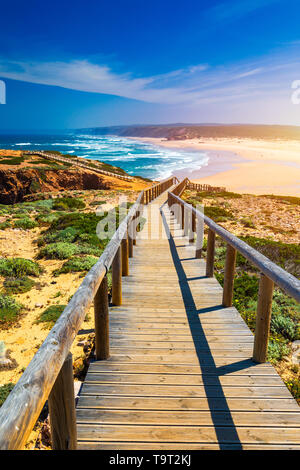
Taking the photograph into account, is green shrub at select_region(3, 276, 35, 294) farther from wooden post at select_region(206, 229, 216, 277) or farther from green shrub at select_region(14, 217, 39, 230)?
green shrub at select_region(14, 217, 39, 230)

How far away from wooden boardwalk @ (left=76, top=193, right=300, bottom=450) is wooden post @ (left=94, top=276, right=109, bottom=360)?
0.12 metres

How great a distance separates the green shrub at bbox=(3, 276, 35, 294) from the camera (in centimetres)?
657

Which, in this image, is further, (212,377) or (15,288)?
(15,288)

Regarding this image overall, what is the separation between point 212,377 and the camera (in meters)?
2.90

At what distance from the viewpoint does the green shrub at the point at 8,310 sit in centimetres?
546

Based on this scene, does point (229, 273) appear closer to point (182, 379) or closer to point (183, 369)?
point (183, 369)

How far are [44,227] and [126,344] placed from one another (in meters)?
10.2

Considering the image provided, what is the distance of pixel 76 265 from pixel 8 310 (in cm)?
243

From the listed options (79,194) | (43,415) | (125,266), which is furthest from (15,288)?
(79,194)

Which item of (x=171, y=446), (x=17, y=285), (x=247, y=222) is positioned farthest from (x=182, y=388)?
(x=247, y=222)

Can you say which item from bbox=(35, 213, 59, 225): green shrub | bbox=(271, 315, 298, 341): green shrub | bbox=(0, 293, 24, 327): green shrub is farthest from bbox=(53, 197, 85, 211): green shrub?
bbox=(271, 315, 298, 341): green shrub

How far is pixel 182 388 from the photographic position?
9.05ft

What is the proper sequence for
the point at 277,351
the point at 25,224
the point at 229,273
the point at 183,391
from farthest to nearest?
the point at 25,224, the point at 277,351, the point at 229,273, the point at 183,391
